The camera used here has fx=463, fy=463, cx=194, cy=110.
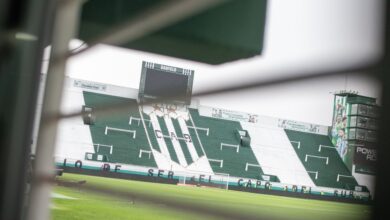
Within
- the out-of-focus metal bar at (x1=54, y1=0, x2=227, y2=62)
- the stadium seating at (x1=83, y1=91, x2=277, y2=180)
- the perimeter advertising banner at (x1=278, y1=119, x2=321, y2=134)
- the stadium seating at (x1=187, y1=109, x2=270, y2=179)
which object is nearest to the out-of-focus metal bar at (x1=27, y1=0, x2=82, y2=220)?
the out-of-focus metal bar at (x1=54, y1=0, x2=227, y2=62)

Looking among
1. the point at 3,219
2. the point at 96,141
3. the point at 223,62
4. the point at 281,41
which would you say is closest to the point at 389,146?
the point at 281,41

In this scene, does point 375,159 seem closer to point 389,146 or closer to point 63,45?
point 389,146

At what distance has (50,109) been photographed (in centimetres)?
83

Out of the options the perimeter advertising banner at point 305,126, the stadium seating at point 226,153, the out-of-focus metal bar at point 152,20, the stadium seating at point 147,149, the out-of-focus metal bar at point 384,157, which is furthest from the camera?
the stadium seating at point 147,149

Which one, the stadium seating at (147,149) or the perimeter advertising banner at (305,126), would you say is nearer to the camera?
the perimeter advertising banner at (305,126)

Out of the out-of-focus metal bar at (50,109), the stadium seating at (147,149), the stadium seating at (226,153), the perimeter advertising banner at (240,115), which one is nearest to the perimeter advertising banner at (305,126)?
the perimeter advertising banner at (240,115)

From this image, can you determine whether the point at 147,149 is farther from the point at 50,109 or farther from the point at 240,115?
the point at 50,109

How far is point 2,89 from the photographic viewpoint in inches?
32.3

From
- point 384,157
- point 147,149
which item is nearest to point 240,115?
point 384,157

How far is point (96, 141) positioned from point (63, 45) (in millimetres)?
9283

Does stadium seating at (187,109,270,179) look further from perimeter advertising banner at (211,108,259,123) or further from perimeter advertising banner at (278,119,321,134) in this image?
perimeter advertising banner at (278,119,321,134)

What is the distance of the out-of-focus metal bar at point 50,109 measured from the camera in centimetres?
82

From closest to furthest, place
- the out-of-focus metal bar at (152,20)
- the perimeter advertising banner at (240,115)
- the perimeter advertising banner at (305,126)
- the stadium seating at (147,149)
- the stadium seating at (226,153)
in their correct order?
the out-of-focus metal bar at (152,20)
the perimeter advertising banner at (305,126)
the perimeter advertising banner at (240,115)
the stadium seating at (226,153)
the stadium seating at (147,149)

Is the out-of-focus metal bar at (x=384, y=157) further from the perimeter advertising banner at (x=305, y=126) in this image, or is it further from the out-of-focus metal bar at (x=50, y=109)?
the out-of-focus metal bar at (x=50, y=109)
